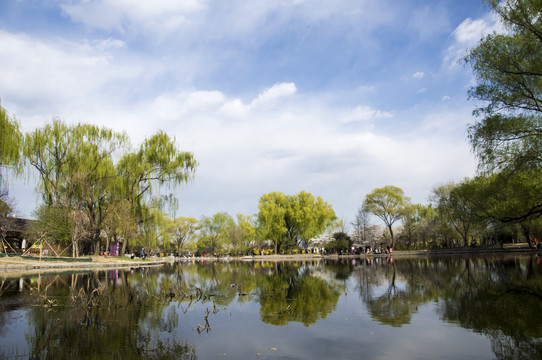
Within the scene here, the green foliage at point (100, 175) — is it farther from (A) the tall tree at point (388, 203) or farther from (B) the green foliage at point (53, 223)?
(A) the tall tree at point (388, 203)

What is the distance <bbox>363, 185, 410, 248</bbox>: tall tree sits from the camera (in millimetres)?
58781

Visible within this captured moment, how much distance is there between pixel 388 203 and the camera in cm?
5934

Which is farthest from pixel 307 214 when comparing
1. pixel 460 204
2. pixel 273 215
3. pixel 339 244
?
pixel 460 204

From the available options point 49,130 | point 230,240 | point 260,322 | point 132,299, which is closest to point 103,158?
point 49,130

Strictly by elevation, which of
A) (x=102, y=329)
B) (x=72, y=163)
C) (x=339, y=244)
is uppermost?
(x=72, y=163)

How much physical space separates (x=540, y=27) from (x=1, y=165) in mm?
30019

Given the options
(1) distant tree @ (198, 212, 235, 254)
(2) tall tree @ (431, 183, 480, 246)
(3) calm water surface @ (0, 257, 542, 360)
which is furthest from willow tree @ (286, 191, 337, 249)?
(3) calm water surface @ (0, 257, 542, 360)

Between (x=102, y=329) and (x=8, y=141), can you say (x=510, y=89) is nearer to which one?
(x=102, y=329)

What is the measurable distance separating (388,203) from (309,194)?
1408cm

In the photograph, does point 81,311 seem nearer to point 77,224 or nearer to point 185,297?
point 185,297

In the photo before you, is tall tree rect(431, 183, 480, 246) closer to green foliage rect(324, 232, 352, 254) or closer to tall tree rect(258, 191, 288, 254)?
green foliage rect(324, 232, 352, 254)

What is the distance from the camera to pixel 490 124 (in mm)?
16750

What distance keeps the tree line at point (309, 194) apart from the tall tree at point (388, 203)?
0.55 feet

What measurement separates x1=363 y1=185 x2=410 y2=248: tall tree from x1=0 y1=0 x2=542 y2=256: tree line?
0.17 metres
